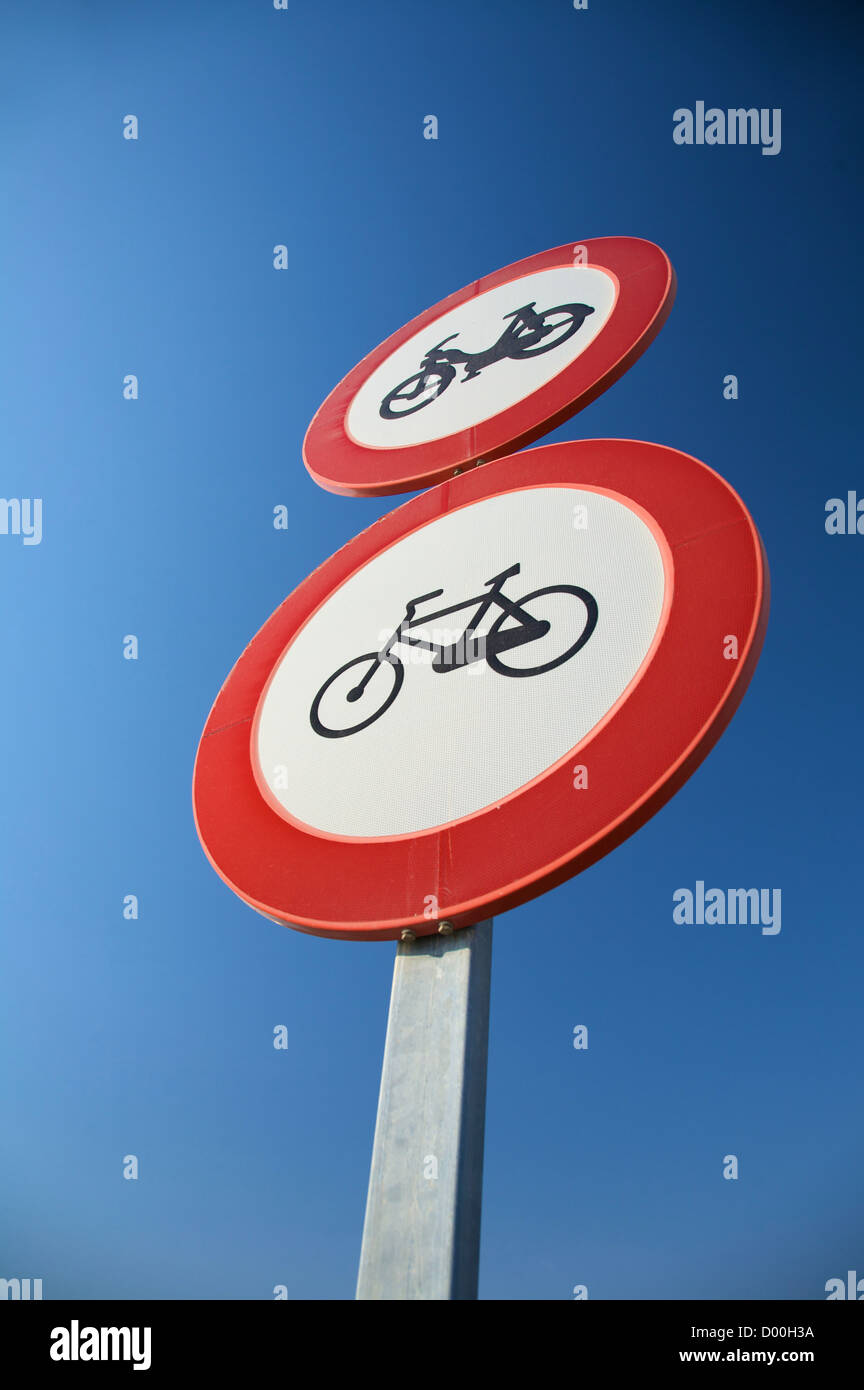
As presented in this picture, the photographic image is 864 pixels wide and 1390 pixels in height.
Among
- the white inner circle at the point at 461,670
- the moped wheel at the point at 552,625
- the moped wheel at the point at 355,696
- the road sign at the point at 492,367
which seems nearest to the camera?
the white inner circle at the point at 461,670

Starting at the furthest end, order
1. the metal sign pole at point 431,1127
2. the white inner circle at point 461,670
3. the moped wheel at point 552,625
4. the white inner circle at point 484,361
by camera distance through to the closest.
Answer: the white inner circle at point 484,361
the moped wheel at point 552,625
the white inner circle at point 461,670
the metal sign pole at point 431,1127

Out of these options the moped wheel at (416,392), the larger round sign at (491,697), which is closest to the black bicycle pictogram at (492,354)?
the moped wheel at (416,392)

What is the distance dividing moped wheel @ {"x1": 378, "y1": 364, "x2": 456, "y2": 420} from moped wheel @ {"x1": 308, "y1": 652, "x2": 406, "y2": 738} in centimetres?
150

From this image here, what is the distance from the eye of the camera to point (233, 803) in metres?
2.17

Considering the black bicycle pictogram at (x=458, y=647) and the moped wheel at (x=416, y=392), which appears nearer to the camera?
the black bicycle pictogram at (x=458, y=647)

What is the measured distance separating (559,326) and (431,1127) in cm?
291

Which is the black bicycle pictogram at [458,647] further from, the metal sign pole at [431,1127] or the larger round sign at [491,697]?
the metal sign pole at [431,1127]

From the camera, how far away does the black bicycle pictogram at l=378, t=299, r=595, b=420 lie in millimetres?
3502

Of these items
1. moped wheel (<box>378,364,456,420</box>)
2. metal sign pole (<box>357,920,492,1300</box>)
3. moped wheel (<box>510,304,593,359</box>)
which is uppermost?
moped wheel (<box>510,304,593,359</box>)

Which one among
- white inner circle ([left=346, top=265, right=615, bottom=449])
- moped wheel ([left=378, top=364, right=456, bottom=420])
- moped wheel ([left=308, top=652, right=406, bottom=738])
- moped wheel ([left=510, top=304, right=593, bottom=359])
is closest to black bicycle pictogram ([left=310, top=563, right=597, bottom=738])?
moped wheel ([left=308, top=652, right=406, bottom=738])

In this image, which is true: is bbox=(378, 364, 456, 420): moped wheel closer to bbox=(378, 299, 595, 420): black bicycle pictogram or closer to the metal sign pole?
bbox=(378, 299, 595, 420): black bicycle pictogram

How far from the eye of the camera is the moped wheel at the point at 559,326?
347cm
